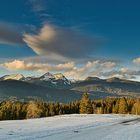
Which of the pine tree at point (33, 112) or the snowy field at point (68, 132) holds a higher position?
the pine tree at point (33, 112)

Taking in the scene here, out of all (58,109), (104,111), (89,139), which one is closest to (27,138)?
(89,139)

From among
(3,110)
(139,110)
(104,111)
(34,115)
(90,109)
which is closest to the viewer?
(90,109)

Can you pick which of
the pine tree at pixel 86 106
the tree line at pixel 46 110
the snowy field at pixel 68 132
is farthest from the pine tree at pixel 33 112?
the snowy field at pixel 68 132

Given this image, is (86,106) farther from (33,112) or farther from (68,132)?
(68,132)

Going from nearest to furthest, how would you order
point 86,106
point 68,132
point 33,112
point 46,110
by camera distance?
point 68,132
point 86,106
point 33,112
point 46,110

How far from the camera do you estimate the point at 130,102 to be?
18450 centimetres

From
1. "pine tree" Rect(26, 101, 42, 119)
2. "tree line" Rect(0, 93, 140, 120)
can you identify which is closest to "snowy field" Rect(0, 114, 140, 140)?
"tree line" Rect(0, 93, 140, 120)

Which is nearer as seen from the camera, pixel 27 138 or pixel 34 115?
pixel 27 138

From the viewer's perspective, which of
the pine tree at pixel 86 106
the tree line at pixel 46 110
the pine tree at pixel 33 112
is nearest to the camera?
the pine tree at pixel 86 106

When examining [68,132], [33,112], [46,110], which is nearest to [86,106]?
[33,112]

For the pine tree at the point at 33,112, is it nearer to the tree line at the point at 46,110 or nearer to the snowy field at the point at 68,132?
the tree line at the point at 46,110

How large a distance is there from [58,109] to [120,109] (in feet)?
102

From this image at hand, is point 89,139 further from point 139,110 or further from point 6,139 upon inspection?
point 139,110

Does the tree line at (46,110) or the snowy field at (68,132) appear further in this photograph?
the tree line at (46,110)
